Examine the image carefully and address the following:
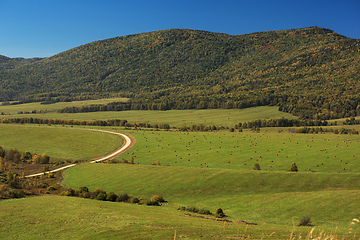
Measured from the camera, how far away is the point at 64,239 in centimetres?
2831

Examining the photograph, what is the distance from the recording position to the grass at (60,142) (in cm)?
11712

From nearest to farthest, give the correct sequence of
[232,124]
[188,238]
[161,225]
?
1. [188,238]
2. [161,225]
3. [232,124]

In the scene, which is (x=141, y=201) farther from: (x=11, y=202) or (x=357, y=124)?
(x=357, y=124)

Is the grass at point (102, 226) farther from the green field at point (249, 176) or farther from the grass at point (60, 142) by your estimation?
the grass at point (60, 142)

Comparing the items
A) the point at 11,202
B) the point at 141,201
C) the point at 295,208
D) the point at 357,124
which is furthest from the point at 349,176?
the point at 357,124


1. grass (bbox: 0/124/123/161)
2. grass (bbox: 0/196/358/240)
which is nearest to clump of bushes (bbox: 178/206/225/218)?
grass (bbox: 0/196/358/240)

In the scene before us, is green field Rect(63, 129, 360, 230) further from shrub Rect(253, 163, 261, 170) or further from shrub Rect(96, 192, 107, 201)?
shrub Rect(96, 192, 107, 201)

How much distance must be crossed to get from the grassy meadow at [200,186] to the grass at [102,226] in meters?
0.12

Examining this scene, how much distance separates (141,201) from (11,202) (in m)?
22.1

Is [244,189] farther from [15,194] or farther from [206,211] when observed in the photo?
[15,194]

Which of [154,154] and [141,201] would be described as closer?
[141,201]

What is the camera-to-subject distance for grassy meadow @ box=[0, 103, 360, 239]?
30.5 meters

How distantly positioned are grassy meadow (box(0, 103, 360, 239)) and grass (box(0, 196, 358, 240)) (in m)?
0.12

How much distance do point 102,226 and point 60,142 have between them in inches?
4504
